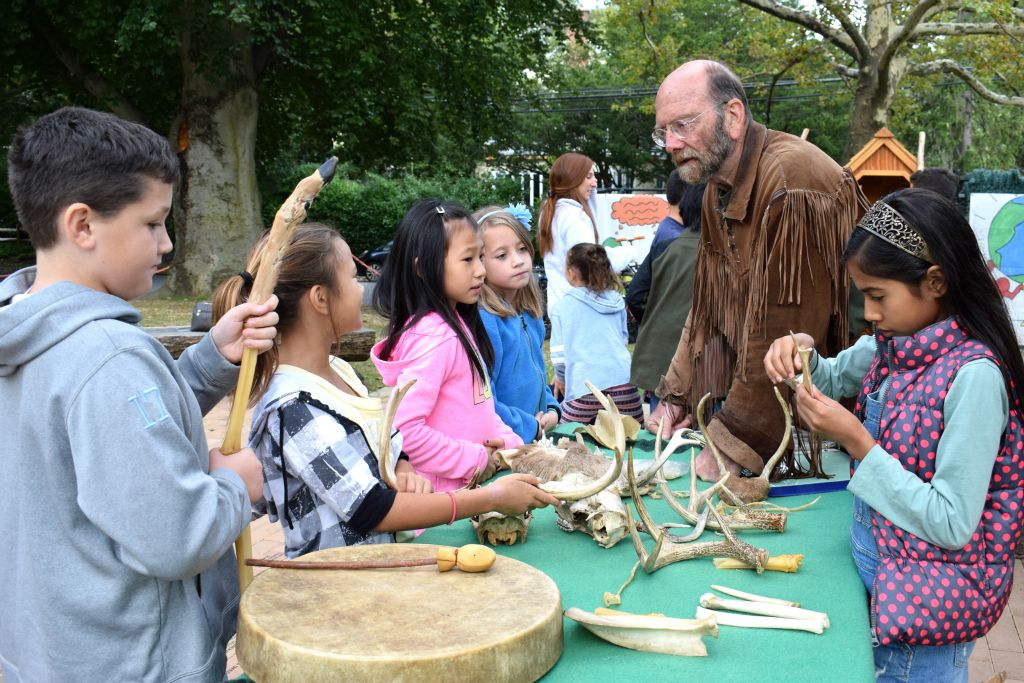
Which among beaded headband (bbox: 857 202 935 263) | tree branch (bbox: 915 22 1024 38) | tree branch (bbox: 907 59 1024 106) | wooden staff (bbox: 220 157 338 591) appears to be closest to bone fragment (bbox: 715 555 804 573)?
beaded headband (bbox: 857 202 935 263)

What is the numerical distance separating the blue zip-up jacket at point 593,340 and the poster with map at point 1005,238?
3164 mm

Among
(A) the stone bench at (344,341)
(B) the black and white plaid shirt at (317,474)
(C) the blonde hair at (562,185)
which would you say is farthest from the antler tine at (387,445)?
(A) the stone bench at (344,341)

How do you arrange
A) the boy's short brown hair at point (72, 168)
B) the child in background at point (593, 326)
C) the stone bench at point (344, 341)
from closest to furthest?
the boy's short brown hair at point (72, 168), the child in background at point (593, 326), the stone bench at point (344, 341)

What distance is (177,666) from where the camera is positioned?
1529 mm

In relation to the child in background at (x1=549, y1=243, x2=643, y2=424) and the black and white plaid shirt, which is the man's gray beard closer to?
the black and white plaid shirt

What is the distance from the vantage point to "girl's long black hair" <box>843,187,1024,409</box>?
1.88 metres

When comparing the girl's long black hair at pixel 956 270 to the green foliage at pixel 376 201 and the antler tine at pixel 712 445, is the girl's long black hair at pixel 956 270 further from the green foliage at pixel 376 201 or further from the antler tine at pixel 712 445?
the green foliage at pixel 376 201

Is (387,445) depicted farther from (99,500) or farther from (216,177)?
(216,177)

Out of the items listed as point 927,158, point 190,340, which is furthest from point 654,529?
point 927,158

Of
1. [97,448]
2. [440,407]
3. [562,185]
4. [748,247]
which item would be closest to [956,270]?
[748,247]

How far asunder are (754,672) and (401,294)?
1678 mm

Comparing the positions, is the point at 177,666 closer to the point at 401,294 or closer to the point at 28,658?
the point at 28,658

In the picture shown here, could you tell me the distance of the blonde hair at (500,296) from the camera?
3539 mm

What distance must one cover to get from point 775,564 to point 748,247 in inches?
44.5
